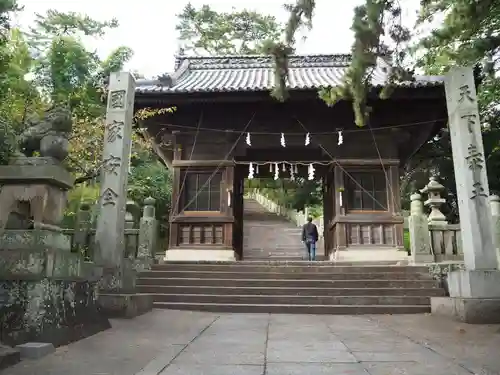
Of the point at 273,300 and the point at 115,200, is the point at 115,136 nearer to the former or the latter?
the point at 115,200

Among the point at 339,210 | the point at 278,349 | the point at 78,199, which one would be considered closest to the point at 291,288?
the point at 339,210

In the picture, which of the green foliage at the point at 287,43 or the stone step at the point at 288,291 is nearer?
the green foliage at the point at 287,43

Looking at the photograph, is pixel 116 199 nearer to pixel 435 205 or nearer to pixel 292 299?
pixel 292 299

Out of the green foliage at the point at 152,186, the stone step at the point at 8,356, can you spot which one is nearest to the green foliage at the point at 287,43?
the stone step at the point at 8,356

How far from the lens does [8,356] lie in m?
3.34

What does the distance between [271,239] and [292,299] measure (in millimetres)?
13778

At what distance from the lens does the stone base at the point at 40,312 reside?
3.82 metres

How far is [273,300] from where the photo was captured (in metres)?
8.54

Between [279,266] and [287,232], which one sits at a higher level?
[287,232]

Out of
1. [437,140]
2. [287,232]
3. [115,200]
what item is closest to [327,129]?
[115,200]

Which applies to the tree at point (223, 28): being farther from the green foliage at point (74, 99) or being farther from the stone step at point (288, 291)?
the stone step at point (288, 291)

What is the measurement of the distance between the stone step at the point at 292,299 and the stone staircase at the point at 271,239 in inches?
291

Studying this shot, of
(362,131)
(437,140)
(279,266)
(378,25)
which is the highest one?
(437,140)

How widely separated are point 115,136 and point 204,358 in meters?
6.08
